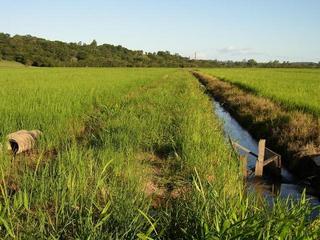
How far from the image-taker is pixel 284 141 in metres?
9.11

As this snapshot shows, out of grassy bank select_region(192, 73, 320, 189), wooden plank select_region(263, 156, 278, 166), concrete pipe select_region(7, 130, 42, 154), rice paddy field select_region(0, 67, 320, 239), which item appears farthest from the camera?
grassy bank select_region(192, 73, 320, 189)

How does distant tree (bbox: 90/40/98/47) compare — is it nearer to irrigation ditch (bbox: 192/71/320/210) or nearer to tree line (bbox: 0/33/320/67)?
tree line (bbox: 0/33/320/67)

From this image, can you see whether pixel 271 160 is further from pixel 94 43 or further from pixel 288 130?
pixel 94 43

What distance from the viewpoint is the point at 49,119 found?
7633 millimetres

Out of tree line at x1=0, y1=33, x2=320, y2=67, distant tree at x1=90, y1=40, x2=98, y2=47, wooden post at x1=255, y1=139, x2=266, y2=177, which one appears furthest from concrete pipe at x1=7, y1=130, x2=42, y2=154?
distant tree at x1=90, y1=40, x2=98, y2=47

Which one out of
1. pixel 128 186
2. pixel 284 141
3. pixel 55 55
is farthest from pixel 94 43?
pixel 128 186

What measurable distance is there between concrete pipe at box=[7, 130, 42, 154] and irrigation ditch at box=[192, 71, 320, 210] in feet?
11.1

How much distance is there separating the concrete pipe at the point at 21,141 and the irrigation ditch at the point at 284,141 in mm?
3388

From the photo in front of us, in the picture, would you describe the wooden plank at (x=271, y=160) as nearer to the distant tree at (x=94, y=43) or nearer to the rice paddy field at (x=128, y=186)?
the rice paddy field at (x=128, y=186)

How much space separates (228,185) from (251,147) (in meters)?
5.85

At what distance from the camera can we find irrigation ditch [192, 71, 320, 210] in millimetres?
6797

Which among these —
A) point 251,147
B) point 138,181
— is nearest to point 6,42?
point 251,147

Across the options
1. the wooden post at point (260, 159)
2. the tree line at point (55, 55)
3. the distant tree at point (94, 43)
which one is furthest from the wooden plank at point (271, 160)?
the distant tree at point (94, 43)

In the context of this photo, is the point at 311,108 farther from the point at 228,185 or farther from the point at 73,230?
the point at 73,230
